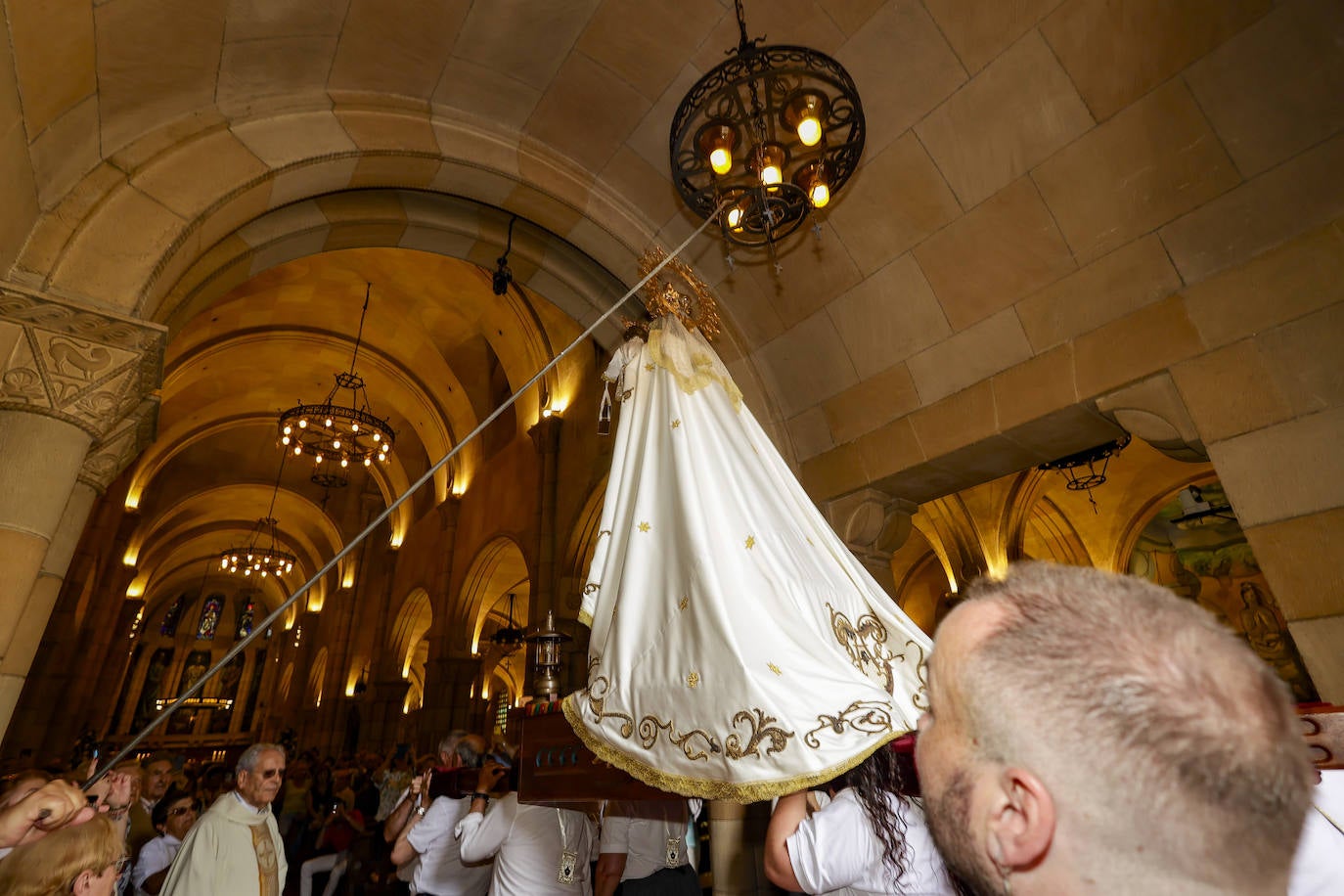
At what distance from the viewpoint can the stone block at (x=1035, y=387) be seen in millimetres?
3264

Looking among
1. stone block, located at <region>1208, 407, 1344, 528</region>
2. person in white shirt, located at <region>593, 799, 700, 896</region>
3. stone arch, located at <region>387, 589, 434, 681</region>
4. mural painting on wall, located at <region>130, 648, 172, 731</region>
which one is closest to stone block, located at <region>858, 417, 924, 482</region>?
stone block, located at <region>1208, 407, 1344, 528</region>

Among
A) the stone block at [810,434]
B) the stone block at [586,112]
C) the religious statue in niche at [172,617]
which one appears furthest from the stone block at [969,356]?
the religious statue in niche at [172,617]

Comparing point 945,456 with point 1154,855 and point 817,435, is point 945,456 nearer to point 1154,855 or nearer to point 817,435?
point 817,435

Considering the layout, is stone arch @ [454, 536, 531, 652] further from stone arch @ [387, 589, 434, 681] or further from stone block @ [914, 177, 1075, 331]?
stone block @ [914, 177, 1075, 331]

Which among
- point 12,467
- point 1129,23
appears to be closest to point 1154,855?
point 12,467

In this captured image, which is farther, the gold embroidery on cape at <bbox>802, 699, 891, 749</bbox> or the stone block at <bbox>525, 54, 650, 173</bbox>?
the stone block at <bbox>525, 54, 650, 173</bbox>

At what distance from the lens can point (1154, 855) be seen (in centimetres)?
50

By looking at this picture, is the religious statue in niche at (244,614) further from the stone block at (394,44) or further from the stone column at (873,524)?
the stone column at (873,524)

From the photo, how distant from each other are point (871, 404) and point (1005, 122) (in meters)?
1.72

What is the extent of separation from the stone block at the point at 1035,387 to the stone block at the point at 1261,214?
0.62 meters

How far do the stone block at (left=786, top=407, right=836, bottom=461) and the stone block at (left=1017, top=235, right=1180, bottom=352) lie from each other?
1431mm

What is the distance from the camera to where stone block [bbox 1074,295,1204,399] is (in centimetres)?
288

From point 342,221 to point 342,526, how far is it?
1550 cm

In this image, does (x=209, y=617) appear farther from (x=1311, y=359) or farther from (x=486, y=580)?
(x=1311, y=359)
